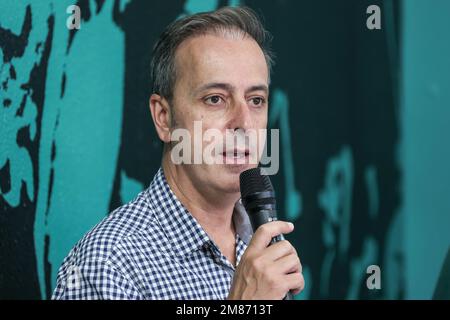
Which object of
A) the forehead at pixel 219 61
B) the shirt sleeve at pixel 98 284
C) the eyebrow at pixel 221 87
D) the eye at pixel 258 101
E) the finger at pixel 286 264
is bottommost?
the shirt sleeve at pixel 98 284

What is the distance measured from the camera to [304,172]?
310cm

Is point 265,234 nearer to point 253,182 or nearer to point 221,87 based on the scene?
point 253,182

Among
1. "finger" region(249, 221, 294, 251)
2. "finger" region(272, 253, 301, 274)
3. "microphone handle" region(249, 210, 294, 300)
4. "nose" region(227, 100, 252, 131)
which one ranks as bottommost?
"finger" region(272, 253, 301, 274)

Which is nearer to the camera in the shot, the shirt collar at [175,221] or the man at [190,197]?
the man at [190,197]

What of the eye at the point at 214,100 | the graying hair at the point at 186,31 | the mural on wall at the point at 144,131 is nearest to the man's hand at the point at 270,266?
the eye at the point at 214,100

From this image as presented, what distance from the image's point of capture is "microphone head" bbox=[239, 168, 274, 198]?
66.9 inches

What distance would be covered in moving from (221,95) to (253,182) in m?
0.34

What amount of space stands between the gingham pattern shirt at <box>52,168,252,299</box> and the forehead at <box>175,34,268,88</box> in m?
0.26

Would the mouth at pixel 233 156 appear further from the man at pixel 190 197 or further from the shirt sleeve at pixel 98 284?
the shirt sleeve at pixel 98 284

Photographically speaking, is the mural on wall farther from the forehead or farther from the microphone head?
the microphone head

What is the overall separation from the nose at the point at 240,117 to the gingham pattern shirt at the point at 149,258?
0.23 m

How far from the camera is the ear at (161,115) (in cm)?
207

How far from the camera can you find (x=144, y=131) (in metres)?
2.59

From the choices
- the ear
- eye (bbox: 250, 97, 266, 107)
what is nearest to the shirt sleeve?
the ear
